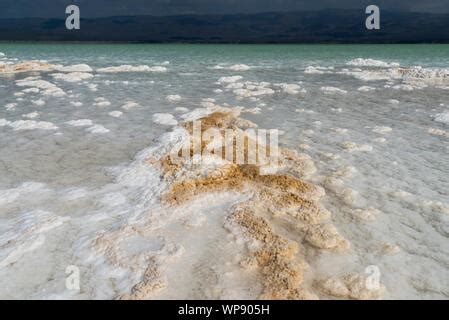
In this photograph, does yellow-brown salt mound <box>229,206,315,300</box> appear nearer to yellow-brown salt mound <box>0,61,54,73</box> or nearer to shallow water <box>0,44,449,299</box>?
shallow water <box>0,44,449,299</box>

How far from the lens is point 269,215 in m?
7.43

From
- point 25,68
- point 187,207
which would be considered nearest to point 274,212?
point 187,207

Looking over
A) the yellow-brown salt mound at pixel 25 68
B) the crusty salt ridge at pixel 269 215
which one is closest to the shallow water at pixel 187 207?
the crusty salt ridge at pixel 269 215

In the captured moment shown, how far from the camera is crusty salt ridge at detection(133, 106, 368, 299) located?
5.51 meters

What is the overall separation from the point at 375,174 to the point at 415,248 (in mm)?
3232

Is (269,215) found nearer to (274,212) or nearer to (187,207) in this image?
(274,212)

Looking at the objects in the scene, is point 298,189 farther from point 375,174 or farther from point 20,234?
point 20,234

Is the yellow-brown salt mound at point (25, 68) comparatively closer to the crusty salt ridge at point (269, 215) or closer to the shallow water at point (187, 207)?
the shallow water at point (187, 207)

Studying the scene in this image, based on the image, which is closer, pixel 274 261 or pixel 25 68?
pixel 274 261

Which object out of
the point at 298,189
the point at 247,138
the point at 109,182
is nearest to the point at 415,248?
the point at 298,189

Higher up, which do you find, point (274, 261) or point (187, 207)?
point (187, 207)

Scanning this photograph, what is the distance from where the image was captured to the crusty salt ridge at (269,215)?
5.51 metres

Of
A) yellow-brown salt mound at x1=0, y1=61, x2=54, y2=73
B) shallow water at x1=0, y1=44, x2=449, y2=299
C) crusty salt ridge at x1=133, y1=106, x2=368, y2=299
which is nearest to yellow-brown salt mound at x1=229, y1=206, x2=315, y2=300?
crusty salt ridge at x1=133, y1=106, x2=368, y2=299

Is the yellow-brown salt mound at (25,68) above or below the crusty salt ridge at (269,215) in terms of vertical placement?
above
